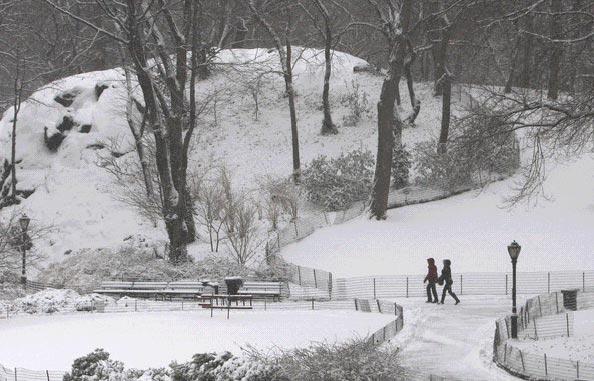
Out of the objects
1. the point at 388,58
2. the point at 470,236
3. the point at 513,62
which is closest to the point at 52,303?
the point at 470,236

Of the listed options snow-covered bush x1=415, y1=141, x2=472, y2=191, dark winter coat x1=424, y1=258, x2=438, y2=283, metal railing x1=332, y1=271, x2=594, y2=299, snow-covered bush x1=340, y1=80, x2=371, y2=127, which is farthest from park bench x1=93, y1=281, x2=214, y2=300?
snow-covered bush x1=340, y1=80, x2=371, y2=127

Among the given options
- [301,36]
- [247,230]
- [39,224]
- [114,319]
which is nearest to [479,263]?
[247,230]

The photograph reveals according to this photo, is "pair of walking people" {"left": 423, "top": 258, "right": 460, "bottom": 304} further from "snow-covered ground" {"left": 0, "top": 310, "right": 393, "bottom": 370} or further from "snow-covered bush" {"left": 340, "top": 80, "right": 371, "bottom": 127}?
"snow-covered bush" {"left": 340, "top": 80, "right": 371, "bottom": 127}

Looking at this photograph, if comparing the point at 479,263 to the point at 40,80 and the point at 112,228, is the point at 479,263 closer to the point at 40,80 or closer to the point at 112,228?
the point at 112,228

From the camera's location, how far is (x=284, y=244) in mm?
37844

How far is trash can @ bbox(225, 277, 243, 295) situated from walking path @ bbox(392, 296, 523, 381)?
17.2 ft

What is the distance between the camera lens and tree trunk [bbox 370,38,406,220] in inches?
1506

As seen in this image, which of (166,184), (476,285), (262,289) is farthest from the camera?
(166,184)

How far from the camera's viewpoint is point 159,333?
24641 mm

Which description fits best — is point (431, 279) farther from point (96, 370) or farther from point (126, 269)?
point (96, 370)

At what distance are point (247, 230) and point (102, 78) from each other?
21413mm

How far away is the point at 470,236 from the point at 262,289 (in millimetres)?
10501

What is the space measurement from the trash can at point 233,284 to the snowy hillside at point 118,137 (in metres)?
15.6

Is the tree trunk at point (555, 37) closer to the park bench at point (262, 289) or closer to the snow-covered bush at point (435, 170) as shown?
the park bench at point (262, 289)
